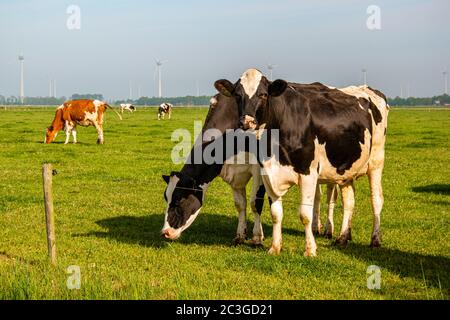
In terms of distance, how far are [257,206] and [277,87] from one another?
2.35 meters

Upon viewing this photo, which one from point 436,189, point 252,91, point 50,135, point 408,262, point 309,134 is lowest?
point 408,262

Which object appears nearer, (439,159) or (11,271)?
(11,271)

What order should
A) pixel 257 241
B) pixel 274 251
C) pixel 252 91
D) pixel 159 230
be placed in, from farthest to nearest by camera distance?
pixel 159 230 < pixel 257 241 < pixel 274 251 < pixel 252 91

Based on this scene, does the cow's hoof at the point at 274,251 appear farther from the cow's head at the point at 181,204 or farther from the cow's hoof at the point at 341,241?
the cow's head at the point at 181,204

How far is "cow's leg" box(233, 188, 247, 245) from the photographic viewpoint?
32.5 feet

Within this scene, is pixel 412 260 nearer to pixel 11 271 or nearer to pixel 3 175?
pixel 11 271

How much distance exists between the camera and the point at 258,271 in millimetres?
8039

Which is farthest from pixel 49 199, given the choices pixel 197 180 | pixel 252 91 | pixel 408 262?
pixel 408 262

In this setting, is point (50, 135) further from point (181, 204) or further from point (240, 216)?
point (181, 204)

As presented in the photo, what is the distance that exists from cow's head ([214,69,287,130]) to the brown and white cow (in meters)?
21.2

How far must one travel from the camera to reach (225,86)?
27.9 feet
